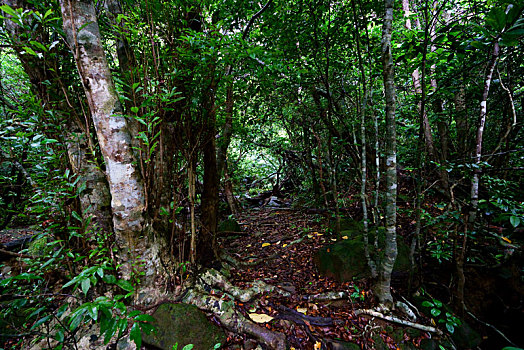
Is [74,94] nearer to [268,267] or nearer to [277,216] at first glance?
[268,267]

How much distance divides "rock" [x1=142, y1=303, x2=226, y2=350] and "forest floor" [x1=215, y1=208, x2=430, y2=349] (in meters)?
0.25

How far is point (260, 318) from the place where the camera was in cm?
287

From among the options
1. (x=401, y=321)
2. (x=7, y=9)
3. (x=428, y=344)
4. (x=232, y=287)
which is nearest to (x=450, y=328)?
(x=428, y=344)

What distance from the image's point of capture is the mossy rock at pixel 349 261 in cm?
364

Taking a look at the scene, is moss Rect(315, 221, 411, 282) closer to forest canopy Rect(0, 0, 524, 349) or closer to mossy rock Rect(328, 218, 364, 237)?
forest canopy Rect(0, 0, 524, 349)

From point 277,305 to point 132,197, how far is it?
2463mm

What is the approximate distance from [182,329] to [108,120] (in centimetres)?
245

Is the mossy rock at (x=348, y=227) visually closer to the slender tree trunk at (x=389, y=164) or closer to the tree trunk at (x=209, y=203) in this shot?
the slender tree trunk at (x=389, y=164)

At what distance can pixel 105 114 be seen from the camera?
7.49ft

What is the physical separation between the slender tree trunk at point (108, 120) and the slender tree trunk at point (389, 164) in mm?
3000

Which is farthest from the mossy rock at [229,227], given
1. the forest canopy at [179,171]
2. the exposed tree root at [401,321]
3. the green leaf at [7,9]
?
the green leaf at [7,9]

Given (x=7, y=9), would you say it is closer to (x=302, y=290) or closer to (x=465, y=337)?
(x=302, y=290)

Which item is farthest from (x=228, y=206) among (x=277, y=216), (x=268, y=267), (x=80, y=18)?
(x=80, y=18)

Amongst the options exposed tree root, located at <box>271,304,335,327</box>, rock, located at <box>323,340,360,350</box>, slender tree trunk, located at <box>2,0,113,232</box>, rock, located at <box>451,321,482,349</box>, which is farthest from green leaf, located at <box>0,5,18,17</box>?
rock, located at <box>451,321,482,349</box>
